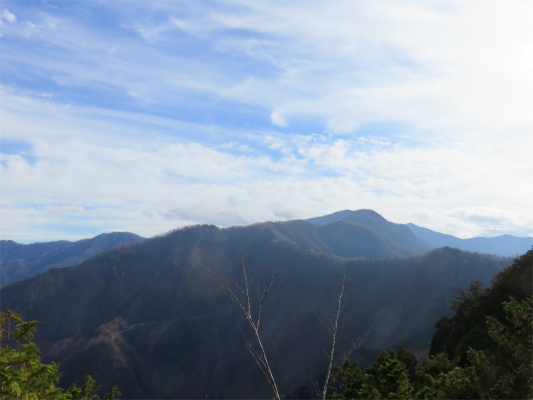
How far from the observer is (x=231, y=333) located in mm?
124438

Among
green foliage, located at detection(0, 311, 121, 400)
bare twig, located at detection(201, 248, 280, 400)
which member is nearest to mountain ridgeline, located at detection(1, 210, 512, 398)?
green foliage, located at detection(0, 311, 121, 400)

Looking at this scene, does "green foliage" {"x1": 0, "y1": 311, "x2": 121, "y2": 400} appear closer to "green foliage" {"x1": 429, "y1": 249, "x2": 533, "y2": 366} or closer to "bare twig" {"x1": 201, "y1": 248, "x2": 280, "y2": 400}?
"bare twig" {"x1": 201, "y1": 248, "x2": 280, "y2": 400}

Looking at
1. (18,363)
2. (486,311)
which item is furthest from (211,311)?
(18,363)

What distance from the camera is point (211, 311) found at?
138 m

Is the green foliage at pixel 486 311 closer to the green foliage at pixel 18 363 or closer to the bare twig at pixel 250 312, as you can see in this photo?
the bare twig at pixel 250 312

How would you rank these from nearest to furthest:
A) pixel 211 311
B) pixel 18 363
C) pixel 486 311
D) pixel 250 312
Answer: pixel 250 312 → pixel 18 363 → pixel 486 311 → pixel 211 311

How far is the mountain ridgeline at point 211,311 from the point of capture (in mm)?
101456

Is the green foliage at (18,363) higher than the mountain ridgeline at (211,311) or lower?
higher

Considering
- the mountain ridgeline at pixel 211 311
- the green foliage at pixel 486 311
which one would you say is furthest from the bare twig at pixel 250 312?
the mountain ridgeline at pixel 211 311

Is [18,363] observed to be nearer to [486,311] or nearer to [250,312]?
[250,312]

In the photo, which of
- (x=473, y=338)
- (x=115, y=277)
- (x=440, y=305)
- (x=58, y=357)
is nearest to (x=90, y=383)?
(x=473, y=338)

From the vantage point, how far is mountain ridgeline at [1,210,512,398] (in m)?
101

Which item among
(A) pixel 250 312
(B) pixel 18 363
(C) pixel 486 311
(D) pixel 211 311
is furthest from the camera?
(D) pixel 211 311

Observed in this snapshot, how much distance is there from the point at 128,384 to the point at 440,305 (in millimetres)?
90392
